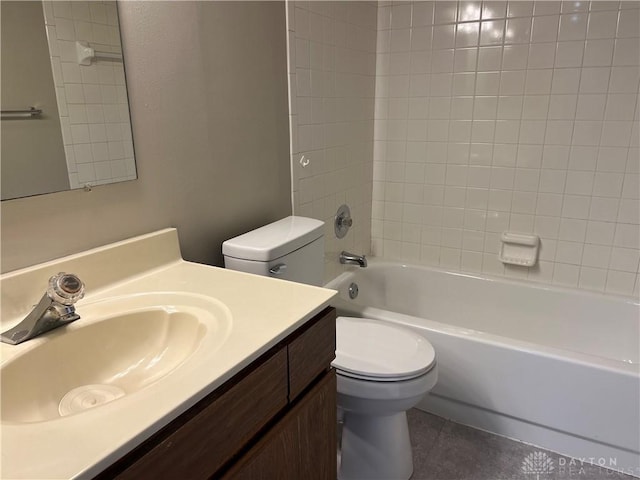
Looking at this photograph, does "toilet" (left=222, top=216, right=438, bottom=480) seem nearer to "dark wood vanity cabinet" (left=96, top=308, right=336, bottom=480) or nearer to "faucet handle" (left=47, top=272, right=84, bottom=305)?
"dark wood vanity cabinet" (left=96, top=308, right=336, bottom=480)

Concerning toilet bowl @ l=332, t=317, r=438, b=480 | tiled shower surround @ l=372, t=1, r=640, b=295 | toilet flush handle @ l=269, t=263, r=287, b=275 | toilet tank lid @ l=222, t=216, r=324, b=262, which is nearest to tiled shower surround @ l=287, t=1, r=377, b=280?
tiled shower surround @ l=372, t=1, r=640, b=295

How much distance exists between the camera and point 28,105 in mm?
949

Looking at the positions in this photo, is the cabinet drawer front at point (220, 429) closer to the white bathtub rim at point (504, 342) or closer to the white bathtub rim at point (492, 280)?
the white bathtub rim at point (504, 342)

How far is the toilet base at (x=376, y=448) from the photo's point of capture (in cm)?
156

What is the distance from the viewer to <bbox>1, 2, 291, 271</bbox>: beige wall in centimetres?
105

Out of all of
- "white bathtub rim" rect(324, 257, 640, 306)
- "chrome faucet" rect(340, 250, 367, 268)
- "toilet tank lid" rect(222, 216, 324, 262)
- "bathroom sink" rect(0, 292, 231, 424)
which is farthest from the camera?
"chrome faucet" rect(340, 250, 367, 268)

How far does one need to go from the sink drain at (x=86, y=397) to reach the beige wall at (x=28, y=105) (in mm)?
408

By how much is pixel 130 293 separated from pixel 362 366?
0.72m

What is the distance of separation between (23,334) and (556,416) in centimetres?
169

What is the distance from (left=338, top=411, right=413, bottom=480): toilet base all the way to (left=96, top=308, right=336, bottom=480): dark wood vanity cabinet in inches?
17.5

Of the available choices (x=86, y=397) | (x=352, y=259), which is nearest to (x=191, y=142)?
(x=86, y=397)

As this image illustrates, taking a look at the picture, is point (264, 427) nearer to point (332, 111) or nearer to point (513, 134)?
point (332, 111)

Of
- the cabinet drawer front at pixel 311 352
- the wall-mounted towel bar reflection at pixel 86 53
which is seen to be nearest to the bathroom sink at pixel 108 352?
the cabinet drawer front at pixel 311 352

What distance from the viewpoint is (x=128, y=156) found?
45.5 inches
